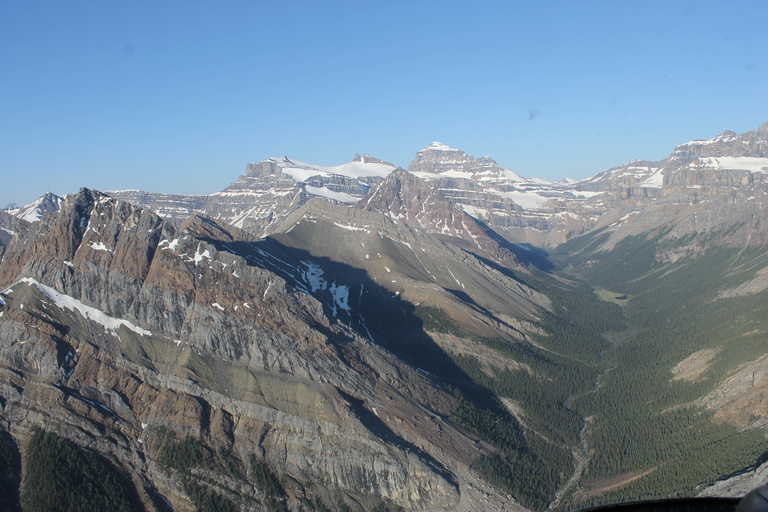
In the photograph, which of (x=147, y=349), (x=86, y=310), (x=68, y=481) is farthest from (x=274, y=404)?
(x=86, y=310)

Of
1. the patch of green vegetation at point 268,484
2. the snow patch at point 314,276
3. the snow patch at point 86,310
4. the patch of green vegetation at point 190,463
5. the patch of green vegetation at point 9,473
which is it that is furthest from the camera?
the snow patch at point 314,276

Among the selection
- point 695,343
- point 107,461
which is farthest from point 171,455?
point 695,343

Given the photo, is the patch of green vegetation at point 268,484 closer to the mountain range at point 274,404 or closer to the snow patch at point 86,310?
the mountain range at point 274,404

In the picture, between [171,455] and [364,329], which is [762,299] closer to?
[364,329]

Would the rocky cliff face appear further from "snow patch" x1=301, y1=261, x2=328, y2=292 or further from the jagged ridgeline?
"snow patch" x1=301, y1=261, x2=328, y2=292

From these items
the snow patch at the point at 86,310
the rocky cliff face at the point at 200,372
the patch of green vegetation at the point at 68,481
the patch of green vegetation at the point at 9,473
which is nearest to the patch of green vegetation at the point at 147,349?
the rocky cliff face at the point at 200,372

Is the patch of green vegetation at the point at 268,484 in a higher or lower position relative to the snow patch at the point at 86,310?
lower
